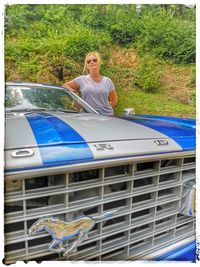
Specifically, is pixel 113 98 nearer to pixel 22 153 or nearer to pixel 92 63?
pixel 92 63

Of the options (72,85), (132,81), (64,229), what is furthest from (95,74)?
(64,229)

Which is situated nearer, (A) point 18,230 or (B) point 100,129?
(A) point 18,230

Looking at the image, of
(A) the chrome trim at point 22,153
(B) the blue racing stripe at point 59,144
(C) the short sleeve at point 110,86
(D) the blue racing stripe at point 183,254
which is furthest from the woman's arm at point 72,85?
(D) the blue racing stripe at point 183,254

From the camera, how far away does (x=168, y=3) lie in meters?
1.98

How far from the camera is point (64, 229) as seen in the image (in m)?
1.32

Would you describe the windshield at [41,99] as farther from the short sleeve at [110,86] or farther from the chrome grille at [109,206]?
the chrome grille at [109,206]

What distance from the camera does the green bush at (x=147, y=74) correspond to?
259cm

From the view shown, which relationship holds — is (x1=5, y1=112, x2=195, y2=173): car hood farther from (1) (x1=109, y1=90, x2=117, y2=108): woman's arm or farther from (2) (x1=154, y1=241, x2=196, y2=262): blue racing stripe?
(1) (x1=109, y1=90, x2=117, y2=108): woman's arm

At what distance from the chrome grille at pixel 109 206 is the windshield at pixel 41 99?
83cm

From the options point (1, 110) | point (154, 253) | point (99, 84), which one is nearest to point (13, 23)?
point (1, 110)

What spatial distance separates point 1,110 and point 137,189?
2.72ft

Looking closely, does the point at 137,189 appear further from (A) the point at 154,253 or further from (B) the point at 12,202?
(B) the point at 12,202

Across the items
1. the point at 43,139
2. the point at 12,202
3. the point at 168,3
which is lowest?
the point at 12,202

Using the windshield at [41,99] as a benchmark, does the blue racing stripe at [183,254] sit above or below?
below
